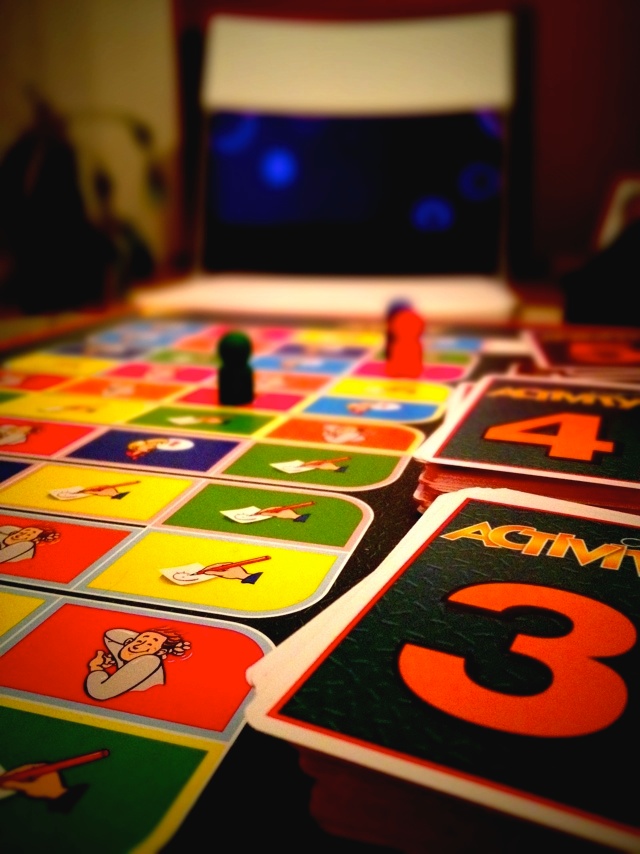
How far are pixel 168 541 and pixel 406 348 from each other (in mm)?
776

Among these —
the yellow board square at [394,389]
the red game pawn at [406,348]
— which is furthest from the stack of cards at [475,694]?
the red game pawn at [406,348]

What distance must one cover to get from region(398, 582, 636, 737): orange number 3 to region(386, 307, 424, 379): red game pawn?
0.82m

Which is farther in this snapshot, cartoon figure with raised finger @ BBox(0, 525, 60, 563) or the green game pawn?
the green game pawn

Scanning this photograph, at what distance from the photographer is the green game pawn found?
1.23 meters

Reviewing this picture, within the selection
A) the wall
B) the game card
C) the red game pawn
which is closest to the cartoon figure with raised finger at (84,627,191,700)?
the game card

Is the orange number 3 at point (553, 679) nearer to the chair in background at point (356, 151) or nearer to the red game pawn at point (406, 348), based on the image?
the red game pawn at point (406, 348)

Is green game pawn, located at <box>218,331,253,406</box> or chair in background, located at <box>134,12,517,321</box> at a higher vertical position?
chair in background, located at <box>134,12,517,321</box>

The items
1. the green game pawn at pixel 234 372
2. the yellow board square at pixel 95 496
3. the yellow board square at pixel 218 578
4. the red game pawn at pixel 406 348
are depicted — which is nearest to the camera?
the yellow board square at pixel 218 578

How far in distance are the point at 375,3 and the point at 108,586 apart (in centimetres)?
322

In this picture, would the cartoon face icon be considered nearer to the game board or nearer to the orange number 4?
the game board

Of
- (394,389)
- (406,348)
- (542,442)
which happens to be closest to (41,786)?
(542,442)

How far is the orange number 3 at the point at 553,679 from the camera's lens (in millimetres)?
483

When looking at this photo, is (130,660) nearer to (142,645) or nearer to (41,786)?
(142,645)

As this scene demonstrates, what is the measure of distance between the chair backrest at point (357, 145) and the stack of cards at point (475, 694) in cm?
244
